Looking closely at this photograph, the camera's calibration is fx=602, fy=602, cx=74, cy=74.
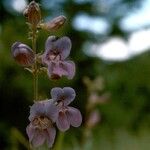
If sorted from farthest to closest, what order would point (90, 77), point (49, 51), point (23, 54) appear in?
point (90, 77), point (49, 51), point (23, 54)

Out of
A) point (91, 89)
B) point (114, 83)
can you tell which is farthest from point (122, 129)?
point (91, 89)

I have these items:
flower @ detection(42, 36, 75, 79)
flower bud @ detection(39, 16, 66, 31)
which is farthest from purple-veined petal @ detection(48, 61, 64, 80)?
flower bud @ detection(39, 16, 66, 31)

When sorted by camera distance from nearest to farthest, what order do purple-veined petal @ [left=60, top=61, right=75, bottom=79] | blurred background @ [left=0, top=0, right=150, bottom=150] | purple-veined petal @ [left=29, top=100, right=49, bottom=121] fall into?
purple-veined petal @ [left=29, top=100, right=49, bottom=121]
purple-veined petal @ [left=60, top=61, right=75, bottom=79]
blurred background @ [left=0, top=0, right=150, bottom=150]

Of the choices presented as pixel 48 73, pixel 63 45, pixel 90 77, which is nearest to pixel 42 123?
pixel 48 73

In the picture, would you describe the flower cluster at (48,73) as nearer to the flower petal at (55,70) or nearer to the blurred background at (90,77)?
the flower petal at (55,70)

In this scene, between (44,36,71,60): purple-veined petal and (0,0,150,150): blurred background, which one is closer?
(44,36,71,60): purple-veined petal

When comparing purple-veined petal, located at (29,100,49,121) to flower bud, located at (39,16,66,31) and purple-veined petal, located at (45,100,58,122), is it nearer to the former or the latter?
purple-veined petal, located at (45,100,58,122)

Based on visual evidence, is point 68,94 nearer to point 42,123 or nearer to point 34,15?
Result: point 42,123
